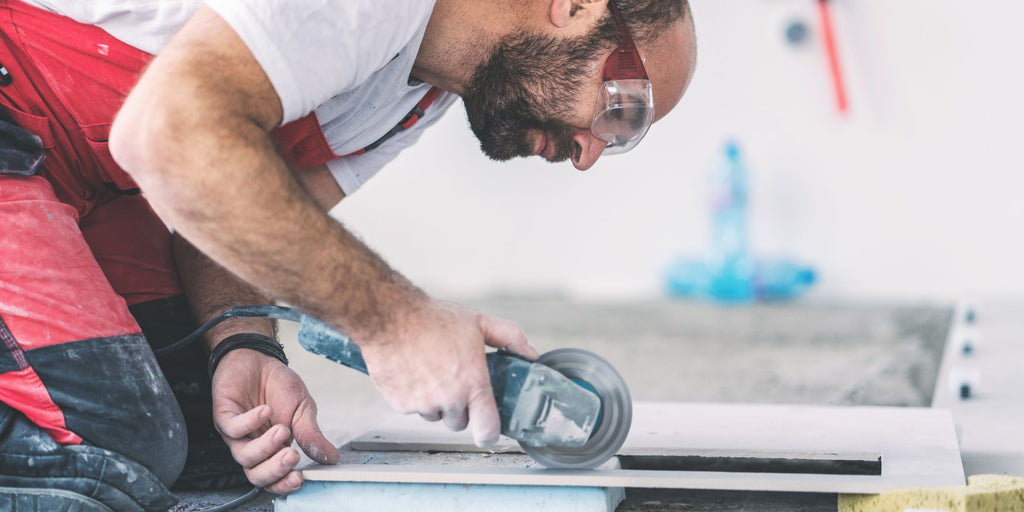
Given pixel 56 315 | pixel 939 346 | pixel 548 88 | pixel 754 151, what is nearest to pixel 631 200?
pixel 754 151

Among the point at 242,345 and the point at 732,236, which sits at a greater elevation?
the point at 242,345

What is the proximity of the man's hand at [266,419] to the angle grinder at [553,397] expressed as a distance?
23cm

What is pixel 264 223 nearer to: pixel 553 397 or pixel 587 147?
pixel 553 397

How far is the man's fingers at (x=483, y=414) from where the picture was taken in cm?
139

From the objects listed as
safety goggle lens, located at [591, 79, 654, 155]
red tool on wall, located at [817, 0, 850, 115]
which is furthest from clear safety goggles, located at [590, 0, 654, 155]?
red tool on wall, located at [817, 0, 850, 115]

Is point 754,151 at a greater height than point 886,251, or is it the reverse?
point 754,151

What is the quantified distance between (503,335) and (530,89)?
53 centimetres

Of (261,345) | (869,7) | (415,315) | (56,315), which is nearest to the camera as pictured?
(415,315)

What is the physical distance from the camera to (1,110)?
1.66 meters

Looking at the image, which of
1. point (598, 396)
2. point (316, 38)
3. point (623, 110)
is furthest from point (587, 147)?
point (316, 38)

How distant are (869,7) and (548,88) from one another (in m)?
4.36

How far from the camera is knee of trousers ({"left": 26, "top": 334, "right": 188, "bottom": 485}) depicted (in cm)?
154

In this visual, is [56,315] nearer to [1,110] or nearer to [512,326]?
[1,110]

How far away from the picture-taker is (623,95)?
175 cm
